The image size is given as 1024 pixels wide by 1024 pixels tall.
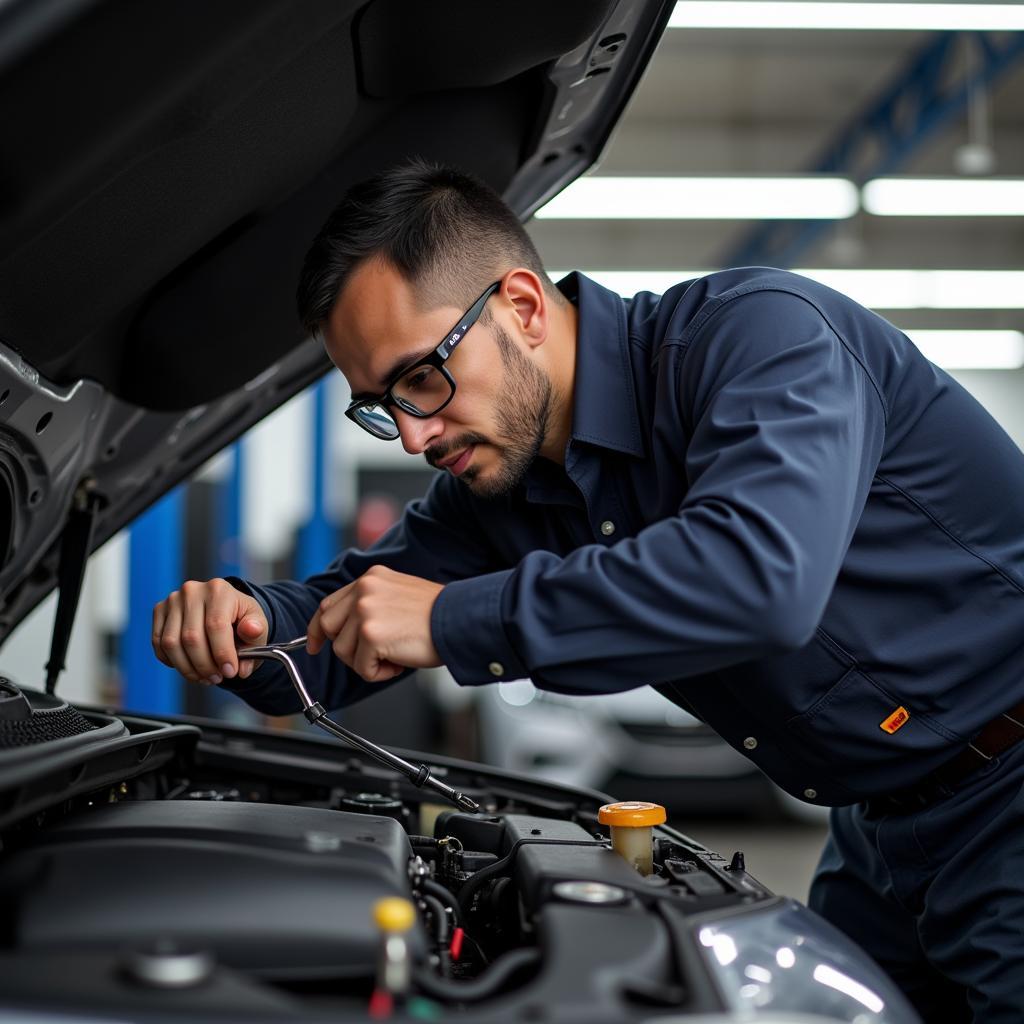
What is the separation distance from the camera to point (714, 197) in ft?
20.1

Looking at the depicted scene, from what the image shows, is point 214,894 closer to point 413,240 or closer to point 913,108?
point 413,240

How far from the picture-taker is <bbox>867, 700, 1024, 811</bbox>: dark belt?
4.45 feet

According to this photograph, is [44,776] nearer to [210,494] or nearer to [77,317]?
[77,317]

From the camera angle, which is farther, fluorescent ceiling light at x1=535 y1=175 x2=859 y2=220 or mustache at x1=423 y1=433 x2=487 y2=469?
fluorescent ceiling light at x1=535 y1=175 x2=859 y2=220

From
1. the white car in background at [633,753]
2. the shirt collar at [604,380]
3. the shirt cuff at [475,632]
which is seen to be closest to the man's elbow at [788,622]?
the shirt cuff at [475,632]

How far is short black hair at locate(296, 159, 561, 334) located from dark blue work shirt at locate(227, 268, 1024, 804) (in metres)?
0.16

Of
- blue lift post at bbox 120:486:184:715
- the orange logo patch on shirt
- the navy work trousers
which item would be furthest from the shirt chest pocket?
blue lift post at bbox 120:486:184:715

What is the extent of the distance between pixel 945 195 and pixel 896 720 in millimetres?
5448

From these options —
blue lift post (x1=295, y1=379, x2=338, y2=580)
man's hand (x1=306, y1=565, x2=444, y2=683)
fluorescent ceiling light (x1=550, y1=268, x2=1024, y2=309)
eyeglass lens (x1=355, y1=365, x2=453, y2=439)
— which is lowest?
man's hand (x1=306, y1=565, x2=444, y2=683)

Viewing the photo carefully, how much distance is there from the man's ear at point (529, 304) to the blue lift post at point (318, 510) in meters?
4.68

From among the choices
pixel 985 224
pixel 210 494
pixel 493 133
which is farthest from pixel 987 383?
pixel 493 133

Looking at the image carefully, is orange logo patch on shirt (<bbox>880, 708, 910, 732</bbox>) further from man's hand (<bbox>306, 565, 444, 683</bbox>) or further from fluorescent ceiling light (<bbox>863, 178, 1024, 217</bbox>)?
fluorescent ceiling light (<bbox>863, 178, 1024, 217</bbox>)

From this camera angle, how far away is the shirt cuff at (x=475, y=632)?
1086mm

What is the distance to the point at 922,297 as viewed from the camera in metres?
8.45
